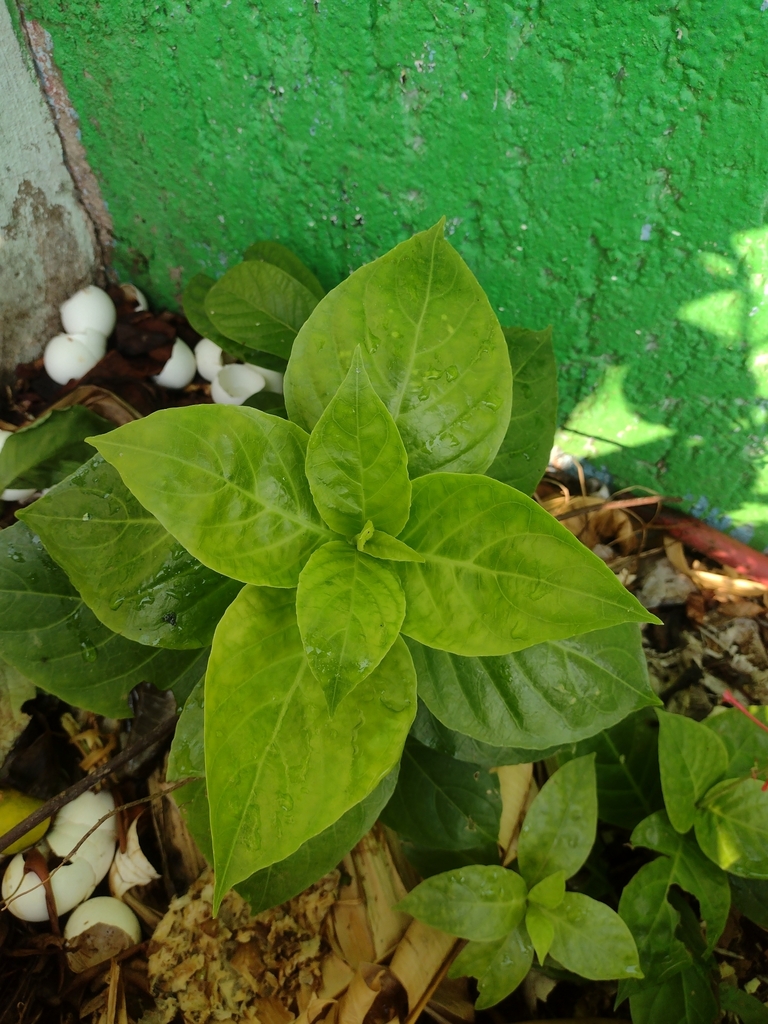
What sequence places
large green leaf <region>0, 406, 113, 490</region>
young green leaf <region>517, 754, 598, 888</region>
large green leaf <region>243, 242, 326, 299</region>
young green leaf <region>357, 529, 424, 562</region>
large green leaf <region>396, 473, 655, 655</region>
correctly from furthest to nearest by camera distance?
large green leaf <region>243, 242, 326, 299</region> < large green leaf <region>0, 406, 113, 490</region> < young green leaf <region>517, 754, 598, 888</region> < young green leaf <region>357, 529, 424, 562</region> < large green leaf <region>396, 473, 655, 655</region>

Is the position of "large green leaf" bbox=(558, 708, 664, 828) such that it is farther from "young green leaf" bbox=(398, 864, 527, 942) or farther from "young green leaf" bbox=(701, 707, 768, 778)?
"young green leaf" bbox=(398, 864, 527, 942)

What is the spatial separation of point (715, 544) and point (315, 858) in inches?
40.7

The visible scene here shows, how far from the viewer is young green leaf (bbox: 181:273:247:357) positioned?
52.8 inches

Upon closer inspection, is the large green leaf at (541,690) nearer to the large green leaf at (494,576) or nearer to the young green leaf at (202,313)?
the large green leaf at (494,576)

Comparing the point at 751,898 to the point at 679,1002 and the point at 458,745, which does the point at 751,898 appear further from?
the point at 458,745

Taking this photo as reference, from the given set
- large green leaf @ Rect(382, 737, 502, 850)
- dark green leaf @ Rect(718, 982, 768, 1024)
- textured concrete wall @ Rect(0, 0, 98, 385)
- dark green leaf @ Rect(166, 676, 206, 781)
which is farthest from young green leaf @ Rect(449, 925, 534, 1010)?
textured concrete wall @ Rect(0, 0, 98, 385)

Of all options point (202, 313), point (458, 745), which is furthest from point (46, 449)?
point (458, 745)

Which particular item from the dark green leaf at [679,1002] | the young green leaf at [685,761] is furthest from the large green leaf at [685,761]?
the dark green leaf at [679,1002]

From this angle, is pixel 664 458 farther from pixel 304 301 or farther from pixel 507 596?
pixel 507 596

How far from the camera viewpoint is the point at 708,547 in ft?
4.83

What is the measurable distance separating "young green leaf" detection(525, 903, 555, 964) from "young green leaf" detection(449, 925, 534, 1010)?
0.09 ft

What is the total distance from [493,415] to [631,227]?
1.69 feet

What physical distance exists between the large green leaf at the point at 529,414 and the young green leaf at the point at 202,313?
0.56 metres

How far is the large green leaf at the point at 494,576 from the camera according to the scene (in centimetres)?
62
